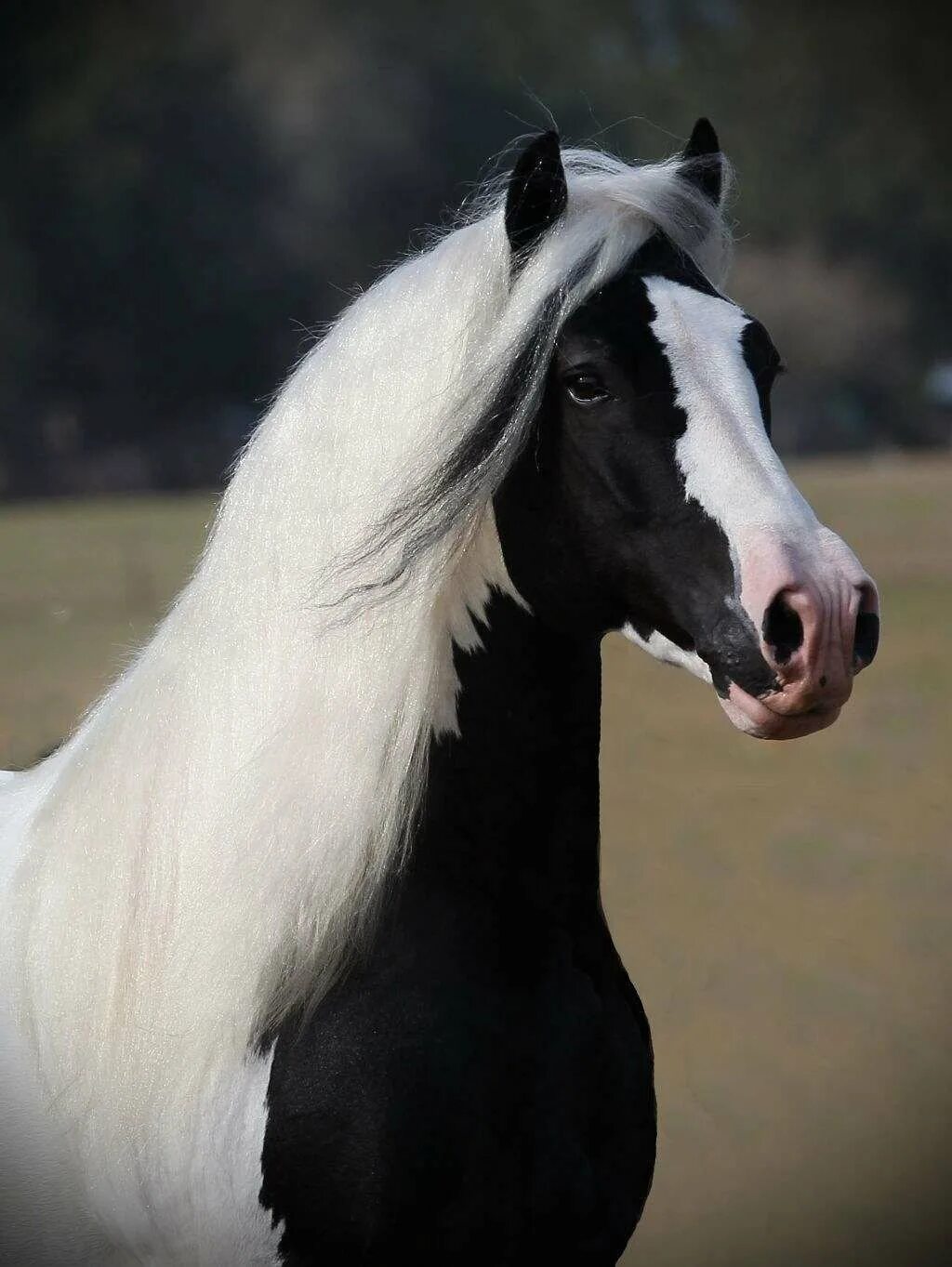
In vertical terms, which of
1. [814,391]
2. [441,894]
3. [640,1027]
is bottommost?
[640,1027]

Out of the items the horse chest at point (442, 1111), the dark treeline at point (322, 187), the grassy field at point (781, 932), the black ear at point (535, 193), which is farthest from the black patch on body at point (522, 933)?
the dark treeline at point (322, 187)

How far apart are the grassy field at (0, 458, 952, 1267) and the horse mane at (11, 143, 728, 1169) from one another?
0.51 metres

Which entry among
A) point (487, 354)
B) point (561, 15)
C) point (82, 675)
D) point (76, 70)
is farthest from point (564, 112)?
point (487, 354)

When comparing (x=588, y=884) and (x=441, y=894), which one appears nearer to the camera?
(x=441, y=894)

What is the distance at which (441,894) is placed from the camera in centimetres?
153

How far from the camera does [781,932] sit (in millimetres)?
5297

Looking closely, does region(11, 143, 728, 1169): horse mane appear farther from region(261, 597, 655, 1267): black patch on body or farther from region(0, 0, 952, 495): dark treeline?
region(0, 0, 952, 495): dark treeline

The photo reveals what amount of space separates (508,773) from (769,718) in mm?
329

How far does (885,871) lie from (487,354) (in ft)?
17.2

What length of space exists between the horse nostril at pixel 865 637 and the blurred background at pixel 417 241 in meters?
4.81

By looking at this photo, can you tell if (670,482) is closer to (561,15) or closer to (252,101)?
(252,101)

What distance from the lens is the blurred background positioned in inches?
325

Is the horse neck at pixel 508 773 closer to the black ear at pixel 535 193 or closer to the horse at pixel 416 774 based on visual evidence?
the horse at pixel 416 774

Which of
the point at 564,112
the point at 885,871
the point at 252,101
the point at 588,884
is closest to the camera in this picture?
the point at 588,884
